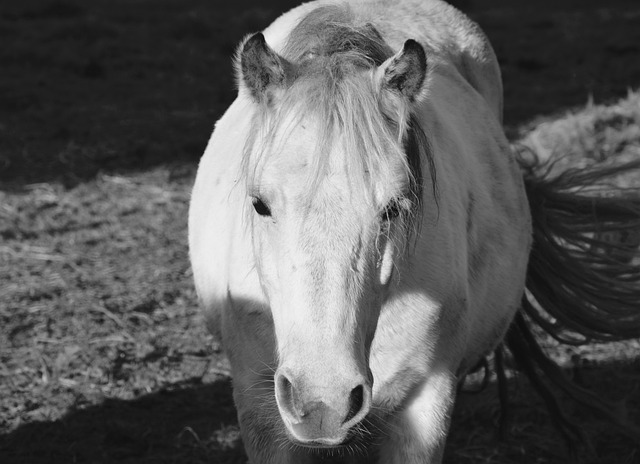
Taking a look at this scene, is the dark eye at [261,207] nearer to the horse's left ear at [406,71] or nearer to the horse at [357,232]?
the horse at [357,232]

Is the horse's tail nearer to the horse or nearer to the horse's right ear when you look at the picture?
the horse

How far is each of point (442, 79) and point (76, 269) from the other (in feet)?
9.00

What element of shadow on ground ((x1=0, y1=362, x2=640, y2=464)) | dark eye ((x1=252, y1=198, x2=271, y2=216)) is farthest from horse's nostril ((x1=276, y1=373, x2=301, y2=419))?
shadow on ground ((x1=0, y1=362, x2=640, y2=464))

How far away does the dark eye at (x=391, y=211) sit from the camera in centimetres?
221

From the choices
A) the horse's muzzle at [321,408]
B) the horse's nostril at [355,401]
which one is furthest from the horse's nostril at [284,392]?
the horse's nostril at [355,401]

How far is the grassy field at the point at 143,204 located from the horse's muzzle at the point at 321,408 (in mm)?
1576

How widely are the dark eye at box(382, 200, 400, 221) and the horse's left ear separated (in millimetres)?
273

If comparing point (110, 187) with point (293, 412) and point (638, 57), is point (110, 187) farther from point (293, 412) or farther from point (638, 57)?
point (638, 57)

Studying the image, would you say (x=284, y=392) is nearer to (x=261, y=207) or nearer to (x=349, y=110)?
(x=261, y=207)

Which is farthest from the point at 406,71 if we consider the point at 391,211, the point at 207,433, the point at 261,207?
the point at 207,433

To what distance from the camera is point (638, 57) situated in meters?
9.47

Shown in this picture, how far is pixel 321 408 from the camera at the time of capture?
2.06 meters

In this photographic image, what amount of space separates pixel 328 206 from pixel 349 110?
9.2 inches

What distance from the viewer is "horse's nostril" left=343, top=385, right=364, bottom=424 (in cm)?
207
